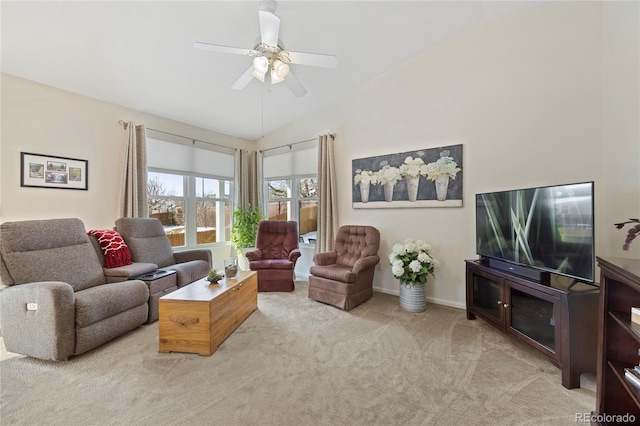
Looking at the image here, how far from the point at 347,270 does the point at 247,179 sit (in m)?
3.15

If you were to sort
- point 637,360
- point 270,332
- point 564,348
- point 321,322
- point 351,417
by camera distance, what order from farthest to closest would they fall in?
point 321,322 < point 270,332 < point 564,348 < point 351,417 < point 637,360

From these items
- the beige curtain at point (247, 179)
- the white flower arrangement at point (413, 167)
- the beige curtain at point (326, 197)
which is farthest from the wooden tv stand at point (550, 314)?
the beige curtain at point (247, 179)

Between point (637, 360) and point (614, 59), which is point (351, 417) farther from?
point (614, 59)

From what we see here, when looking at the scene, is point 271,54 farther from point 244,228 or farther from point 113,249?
point 244,228

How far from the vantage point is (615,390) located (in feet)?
4.64

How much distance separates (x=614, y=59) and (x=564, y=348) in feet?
8.22

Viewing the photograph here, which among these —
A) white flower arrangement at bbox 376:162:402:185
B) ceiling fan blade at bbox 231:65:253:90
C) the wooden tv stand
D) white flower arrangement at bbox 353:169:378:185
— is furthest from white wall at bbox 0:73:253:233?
the wooden tv stand

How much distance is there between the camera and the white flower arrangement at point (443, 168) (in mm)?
3305

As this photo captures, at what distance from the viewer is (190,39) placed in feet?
9.06

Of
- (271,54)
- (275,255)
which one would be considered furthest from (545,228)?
(275,255)

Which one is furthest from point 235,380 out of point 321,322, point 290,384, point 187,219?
point 187,219

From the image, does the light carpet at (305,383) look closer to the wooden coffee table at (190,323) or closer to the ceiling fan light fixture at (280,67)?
the wooden coffee table at (190,323)

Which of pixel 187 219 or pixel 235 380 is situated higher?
pixel 187 219

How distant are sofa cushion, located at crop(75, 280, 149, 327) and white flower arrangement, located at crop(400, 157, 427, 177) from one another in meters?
3.33
